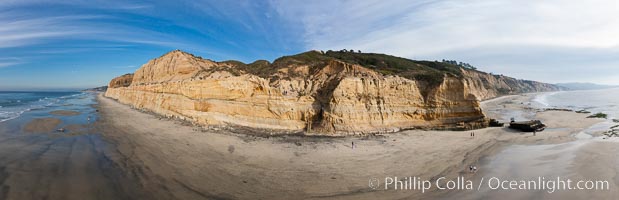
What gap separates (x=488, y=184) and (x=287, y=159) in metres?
9.97

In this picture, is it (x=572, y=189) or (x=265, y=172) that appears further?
(x=265, y=172)

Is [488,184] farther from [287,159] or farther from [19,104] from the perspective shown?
[19,104]

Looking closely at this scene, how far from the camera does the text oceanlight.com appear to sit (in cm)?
1153

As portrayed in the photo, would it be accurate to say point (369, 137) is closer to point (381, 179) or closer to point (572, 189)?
point (381, 179)

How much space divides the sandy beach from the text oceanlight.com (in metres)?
0.58

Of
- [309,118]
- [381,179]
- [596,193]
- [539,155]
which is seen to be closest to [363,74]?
[309,118]

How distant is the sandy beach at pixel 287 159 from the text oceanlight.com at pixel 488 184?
1.92 ft

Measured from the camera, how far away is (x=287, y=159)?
1570 cm

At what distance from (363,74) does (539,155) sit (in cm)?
1597

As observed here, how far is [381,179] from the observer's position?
12.5m

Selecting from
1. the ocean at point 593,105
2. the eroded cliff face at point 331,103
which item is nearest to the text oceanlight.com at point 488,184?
the eroded cliff face at point 331,103

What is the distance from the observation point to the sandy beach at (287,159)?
35.8 feet

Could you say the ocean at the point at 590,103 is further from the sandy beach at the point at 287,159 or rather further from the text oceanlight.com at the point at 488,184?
the text oceanlight.com at the point at 488,184

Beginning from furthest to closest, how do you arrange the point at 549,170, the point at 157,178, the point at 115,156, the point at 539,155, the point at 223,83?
the point at 223,83 < the point at 539,155 < the point at 115,156 < the point at 549,170 < the point at 157,178
